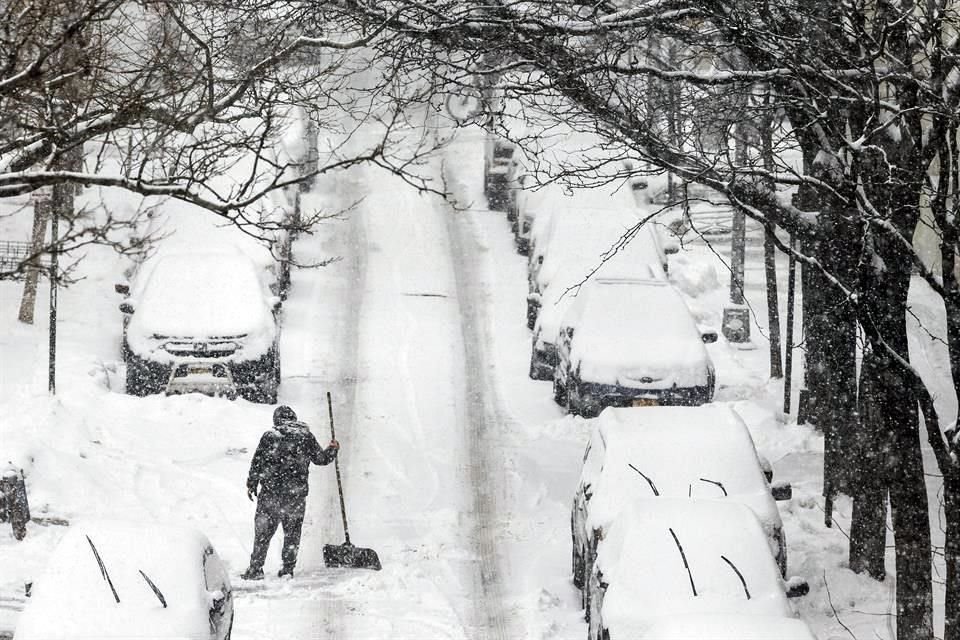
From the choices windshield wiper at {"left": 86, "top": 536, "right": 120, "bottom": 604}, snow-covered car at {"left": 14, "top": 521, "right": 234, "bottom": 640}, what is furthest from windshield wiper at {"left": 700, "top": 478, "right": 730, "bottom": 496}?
windshield wiper at {"left": 86, "top": 536, "right": 120, "bottom": 604}

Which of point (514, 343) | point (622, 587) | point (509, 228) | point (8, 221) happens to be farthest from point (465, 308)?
point (622, 587)

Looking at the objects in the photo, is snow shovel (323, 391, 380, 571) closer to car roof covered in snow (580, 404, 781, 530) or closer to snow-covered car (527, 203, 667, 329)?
car roof covered in snow (580, 404, 781, 530)

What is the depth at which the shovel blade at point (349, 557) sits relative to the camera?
1224 centimetres

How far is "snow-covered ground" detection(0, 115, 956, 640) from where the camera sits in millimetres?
11633

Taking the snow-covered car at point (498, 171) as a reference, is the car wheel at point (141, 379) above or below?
below

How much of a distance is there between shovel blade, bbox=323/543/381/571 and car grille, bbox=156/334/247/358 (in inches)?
205

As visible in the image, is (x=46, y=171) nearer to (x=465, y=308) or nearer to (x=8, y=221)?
(x=465, y=308)

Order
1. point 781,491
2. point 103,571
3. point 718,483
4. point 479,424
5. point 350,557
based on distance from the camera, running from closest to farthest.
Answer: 1. point 103,571
2. point 718,483
3. point 781,491
4. point 350,557
5. point 479,424

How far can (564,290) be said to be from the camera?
18969 mm

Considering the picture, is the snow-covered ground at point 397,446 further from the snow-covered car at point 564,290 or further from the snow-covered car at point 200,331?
the snow-covered car at point 564,290

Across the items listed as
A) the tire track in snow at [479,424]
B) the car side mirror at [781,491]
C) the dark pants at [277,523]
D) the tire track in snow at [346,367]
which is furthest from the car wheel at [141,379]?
the car side mirror at [781,491]

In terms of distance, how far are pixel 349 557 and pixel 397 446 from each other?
419cm

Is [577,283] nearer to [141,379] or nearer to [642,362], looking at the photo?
[642,362]

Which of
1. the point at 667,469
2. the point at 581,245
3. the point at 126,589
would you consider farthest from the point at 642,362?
the point at 126,589
